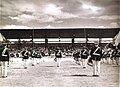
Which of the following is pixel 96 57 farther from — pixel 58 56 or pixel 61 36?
pixel 58 56

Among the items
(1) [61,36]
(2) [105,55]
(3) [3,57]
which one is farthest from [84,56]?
(3) [3,57]

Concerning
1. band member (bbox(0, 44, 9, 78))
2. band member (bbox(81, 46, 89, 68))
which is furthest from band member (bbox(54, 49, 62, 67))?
band member (bbox(0, 44, 9, 78))

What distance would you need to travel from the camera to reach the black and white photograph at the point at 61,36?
8.68m

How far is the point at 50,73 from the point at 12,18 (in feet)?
2.81

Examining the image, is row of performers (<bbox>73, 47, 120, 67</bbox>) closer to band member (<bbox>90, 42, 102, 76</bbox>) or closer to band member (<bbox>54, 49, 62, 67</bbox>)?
band member (<bbox>90, 42, 102, 76</bbox>)

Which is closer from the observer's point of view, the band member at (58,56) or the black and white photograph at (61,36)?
the black and white photograph at (61,36)

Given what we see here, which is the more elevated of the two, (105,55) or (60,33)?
(60,33)

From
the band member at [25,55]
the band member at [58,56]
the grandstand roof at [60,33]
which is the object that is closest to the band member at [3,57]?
the grandstand roof at [60,33]

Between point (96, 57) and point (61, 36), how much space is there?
0.58 metres

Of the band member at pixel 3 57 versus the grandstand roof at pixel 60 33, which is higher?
the grandstand roof at pixel 60 33

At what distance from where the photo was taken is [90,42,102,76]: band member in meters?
9.06

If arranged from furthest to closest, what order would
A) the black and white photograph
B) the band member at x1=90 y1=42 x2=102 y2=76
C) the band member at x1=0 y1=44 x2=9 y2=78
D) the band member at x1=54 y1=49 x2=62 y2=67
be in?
1. the band member at x1=54 y1=49 x2=62 y2=67
2. the band member at x1=90 y1=42 x2=102 y2=76
3. the band member at x1=0 y1=44 x2=9 y2=78
4. the black and white photograph

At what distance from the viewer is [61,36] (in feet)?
29.2

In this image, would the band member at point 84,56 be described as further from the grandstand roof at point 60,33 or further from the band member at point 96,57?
the grandstand roof at point 60,33
